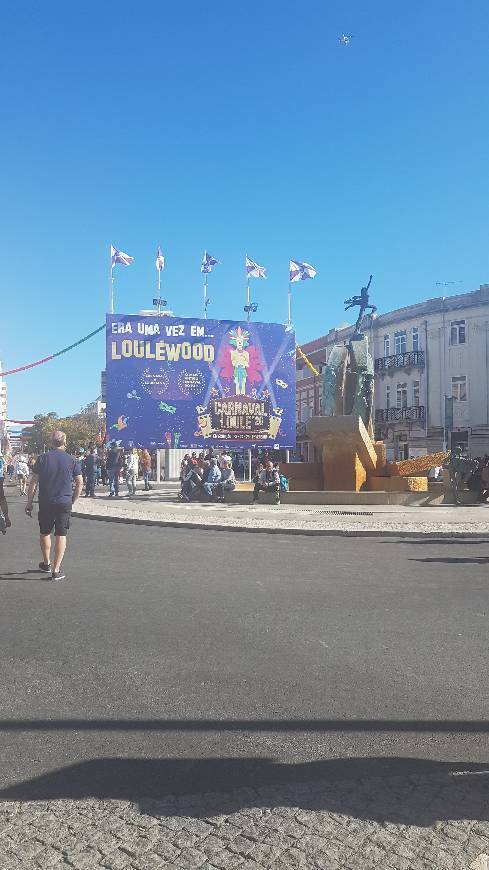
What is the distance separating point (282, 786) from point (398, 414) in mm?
47330

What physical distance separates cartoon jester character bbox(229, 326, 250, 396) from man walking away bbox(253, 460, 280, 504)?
1101 cm

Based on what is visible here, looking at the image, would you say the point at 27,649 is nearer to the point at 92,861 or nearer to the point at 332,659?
the point at 332,659

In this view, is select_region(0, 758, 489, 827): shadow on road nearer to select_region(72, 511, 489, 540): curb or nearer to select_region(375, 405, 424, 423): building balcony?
select_region(72, 511, 489, 540): curb

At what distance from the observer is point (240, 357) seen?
33344 mm

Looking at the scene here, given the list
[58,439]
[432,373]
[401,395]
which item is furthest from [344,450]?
[401,395]

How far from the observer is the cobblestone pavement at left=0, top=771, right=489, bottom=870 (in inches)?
96.2

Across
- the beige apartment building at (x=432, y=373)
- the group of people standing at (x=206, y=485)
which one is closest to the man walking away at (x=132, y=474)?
the group of people standing at (x=206, y=485)

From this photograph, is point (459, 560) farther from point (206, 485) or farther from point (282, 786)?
point (206, 485)

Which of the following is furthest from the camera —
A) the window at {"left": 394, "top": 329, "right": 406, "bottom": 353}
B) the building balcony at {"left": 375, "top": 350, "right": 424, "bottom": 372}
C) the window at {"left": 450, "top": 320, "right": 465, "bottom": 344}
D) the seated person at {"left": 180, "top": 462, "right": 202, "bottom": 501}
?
the window at {"left": 394, "top": 329, "right": 406, "bottom": 353}

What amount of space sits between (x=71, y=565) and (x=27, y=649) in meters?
4.37

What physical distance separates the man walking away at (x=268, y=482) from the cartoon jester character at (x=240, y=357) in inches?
434

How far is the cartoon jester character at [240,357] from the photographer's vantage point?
33.2m

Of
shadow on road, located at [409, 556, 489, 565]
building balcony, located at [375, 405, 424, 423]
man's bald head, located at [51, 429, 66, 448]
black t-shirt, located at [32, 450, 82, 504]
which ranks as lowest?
shadow on road, located at [409, 556, 489, 565]

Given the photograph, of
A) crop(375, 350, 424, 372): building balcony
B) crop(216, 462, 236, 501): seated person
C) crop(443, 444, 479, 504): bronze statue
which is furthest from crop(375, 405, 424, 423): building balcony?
crop(216, 462, 236, 501): seated person
